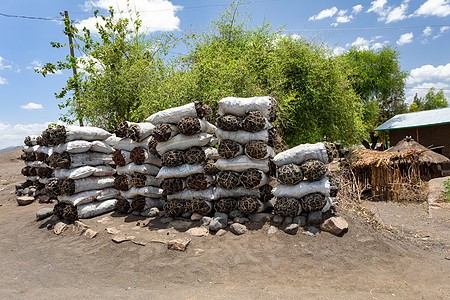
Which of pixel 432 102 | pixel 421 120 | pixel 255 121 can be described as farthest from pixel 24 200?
pixel 432 102

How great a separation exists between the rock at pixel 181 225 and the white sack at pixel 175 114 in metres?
2.17

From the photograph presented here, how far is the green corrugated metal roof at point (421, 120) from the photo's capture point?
1609cm

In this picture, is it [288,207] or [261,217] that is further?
[261,217]

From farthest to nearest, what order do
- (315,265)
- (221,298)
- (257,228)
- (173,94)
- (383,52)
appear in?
(383,52), (173,94), (257,228), (315,265), (221,298)

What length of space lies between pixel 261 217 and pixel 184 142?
7.35 ft

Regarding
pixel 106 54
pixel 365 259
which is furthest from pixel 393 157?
pixel 106 54

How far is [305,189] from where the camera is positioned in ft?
16.4

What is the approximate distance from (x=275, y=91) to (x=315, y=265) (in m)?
6.25

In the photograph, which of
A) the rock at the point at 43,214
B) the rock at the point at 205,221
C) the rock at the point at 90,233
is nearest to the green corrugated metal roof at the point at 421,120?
the rock at the point at 205,221

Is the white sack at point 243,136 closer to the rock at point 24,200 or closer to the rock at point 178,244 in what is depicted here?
the rock at point 178,244

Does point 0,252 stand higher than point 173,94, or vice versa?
point 173,94

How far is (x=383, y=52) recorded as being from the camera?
69.4 ft

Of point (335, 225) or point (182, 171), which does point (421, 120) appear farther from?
point (182, 171)

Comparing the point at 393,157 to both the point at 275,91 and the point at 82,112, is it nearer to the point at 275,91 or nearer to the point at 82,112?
the point at 275,91
